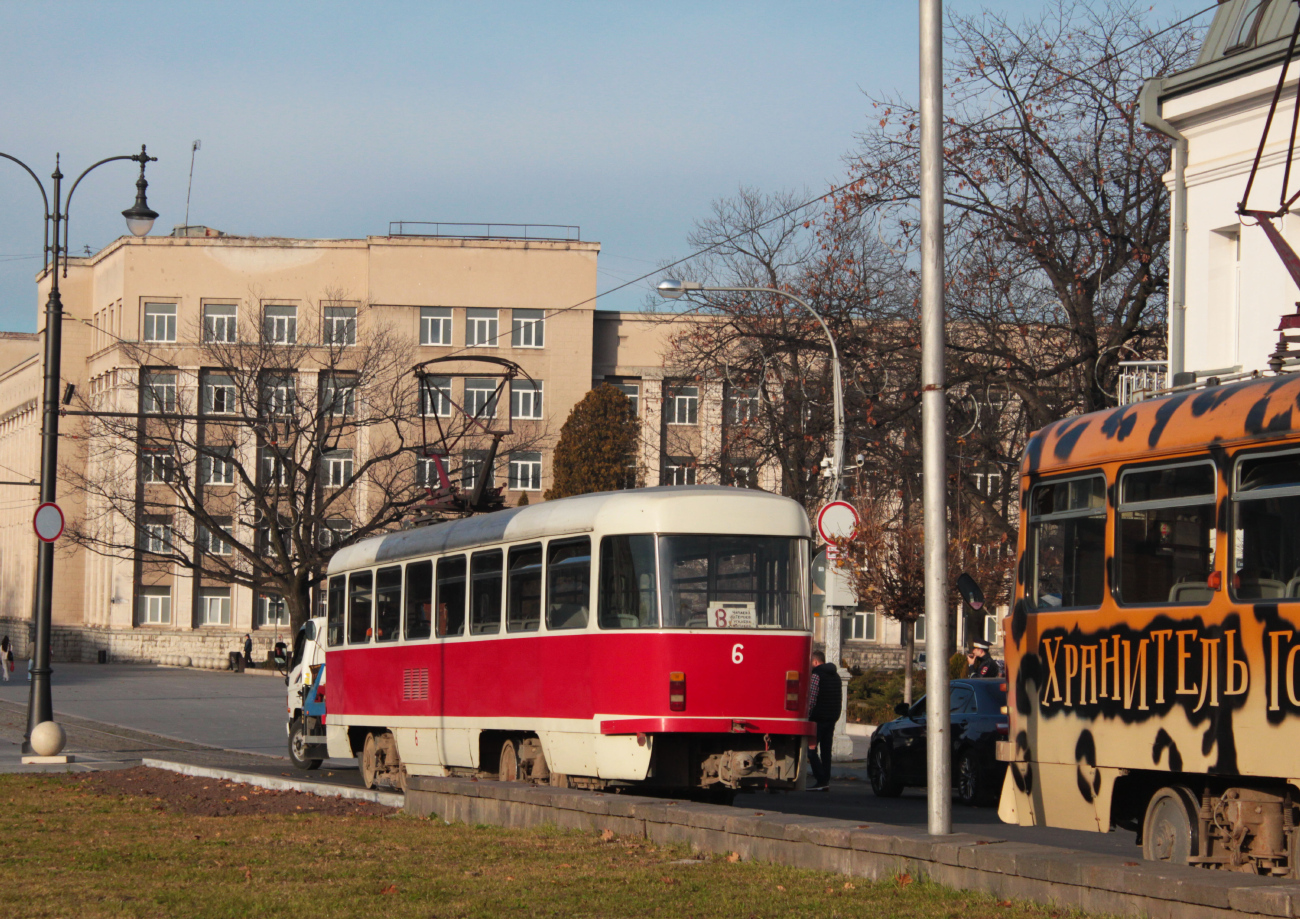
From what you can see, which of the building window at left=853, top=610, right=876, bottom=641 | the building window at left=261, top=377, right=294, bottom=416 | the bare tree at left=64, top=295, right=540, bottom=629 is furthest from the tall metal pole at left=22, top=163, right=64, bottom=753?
the building window at left=853, top=610, right=876, bottom=641

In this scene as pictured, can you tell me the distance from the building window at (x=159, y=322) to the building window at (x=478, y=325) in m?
12.6

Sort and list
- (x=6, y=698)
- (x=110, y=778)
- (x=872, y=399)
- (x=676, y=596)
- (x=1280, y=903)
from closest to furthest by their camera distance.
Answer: (x=1280, y=903)
(x=676, y=596)
(x=110, y=778)
(x=872, y=399)
(x=6, y=698)

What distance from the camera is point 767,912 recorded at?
814 centimetres

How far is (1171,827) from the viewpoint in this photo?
1010 centimetres

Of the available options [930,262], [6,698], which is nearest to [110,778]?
[930,262]

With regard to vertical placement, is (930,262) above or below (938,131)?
below

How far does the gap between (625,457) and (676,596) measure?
54.9m

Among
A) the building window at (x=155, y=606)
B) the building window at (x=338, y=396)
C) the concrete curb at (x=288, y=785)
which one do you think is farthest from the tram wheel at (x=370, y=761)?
the building window at (x=155, y=606)

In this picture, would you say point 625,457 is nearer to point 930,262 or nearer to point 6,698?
point 6,698

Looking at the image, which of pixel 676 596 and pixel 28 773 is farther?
pixel 28 773

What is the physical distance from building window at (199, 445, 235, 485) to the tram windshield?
118 ft

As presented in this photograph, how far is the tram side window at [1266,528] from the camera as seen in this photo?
922cm

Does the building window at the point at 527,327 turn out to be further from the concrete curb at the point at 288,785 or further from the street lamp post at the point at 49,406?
the concrete curb at the point at 288,785

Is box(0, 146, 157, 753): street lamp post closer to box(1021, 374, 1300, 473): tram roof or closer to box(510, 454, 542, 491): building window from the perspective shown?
box(1021, 374, 1300, 473): tram roof
